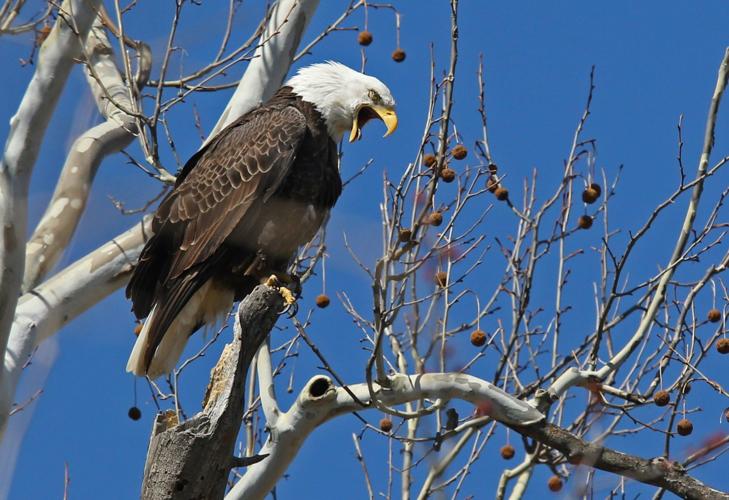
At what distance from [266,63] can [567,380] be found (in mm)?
2602

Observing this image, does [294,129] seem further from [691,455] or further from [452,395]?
[691,455]

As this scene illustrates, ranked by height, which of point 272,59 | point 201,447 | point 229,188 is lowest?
point 201,447

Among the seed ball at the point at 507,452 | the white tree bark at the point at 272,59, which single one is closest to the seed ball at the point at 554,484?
the seed ball at the point at 507,452

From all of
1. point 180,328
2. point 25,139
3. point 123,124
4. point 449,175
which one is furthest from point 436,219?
point 123,124

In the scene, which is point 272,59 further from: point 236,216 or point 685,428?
point 685,428

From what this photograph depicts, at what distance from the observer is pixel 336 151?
20.3 feet

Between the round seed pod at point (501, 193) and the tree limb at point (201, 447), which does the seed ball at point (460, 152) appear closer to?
the round seed pod at point (501, 193)

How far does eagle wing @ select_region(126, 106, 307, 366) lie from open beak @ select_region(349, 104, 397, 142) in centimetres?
35

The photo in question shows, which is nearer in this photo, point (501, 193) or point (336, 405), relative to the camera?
point (336, 405)

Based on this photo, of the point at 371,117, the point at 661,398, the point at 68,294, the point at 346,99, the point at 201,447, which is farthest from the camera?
the point at 371,117

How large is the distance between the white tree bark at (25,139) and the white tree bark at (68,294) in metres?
0.72

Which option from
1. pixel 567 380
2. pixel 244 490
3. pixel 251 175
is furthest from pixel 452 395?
pixel 251 175

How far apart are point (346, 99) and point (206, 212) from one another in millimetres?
996

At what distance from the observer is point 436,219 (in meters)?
5.37
